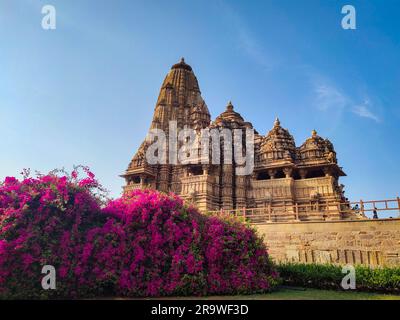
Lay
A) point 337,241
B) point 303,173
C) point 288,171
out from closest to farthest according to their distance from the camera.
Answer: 1. point 337,241
2. point 288,171
3. point 303,173

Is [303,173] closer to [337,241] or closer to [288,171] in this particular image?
[288,171]

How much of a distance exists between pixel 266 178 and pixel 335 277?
59.8ft

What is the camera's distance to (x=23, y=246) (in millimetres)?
7684

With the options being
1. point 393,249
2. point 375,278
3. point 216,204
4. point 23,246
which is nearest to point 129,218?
point 23,246

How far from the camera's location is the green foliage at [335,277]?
10.7 m

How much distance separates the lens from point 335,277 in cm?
1141

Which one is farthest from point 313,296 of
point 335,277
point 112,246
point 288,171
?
point 288,171

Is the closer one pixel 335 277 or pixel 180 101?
pixel 335 277

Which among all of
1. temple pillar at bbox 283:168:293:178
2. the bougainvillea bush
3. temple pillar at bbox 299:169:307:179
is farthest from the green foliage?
temple pillar at bbox 299:169:307:179

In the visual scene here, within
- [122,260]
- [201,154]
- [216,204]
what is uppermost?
[201,154]

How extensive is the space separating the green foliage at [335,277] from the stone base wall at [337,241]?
4.04 m

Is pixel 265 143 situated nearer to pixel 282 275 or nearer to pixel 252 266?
pixel 282 275

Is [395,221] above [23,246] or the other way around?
above
